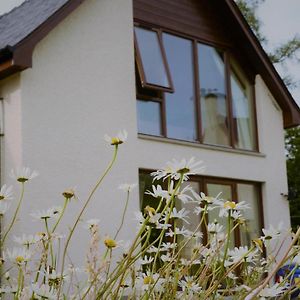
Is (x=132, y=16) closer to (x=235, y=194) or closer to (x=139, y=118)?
(x=139, y=118)

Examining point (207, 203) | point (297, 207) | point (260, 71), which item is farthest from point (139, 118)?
point (297, 207)

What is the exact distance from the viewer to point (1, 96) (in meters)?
8.31

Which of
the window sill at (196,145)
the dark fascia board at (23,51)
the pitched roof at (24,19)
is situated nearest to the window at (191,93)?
the window sill at (196,145)

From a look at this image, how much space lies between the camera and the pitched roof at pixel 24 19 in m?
7.99

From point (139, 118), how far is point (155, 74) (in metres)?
0.76

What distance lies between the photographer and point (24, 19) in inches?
361

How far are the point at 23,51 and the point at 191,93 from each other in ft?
12.8

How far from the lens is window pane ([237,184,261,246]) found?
36.6ft

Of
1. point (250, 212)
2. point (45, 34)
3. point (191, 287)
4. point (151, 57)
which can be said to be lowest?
point (191, 287)

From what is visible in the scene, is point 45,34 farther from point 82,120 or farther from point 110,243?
point 110,243

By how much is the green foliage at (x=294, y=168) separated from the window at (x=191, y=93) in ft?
28.7

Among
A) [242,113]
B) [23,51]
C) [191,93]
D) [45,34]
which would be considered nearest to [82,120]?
[45,34]

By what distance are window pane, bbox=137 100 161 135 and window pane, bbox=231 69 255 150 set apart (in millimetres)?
2036

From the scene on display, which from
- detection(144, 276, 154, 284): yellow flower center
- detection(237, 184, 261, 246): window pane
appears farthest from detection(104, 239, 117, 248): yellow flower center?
detection(237, 184, 261, 246): window pane
